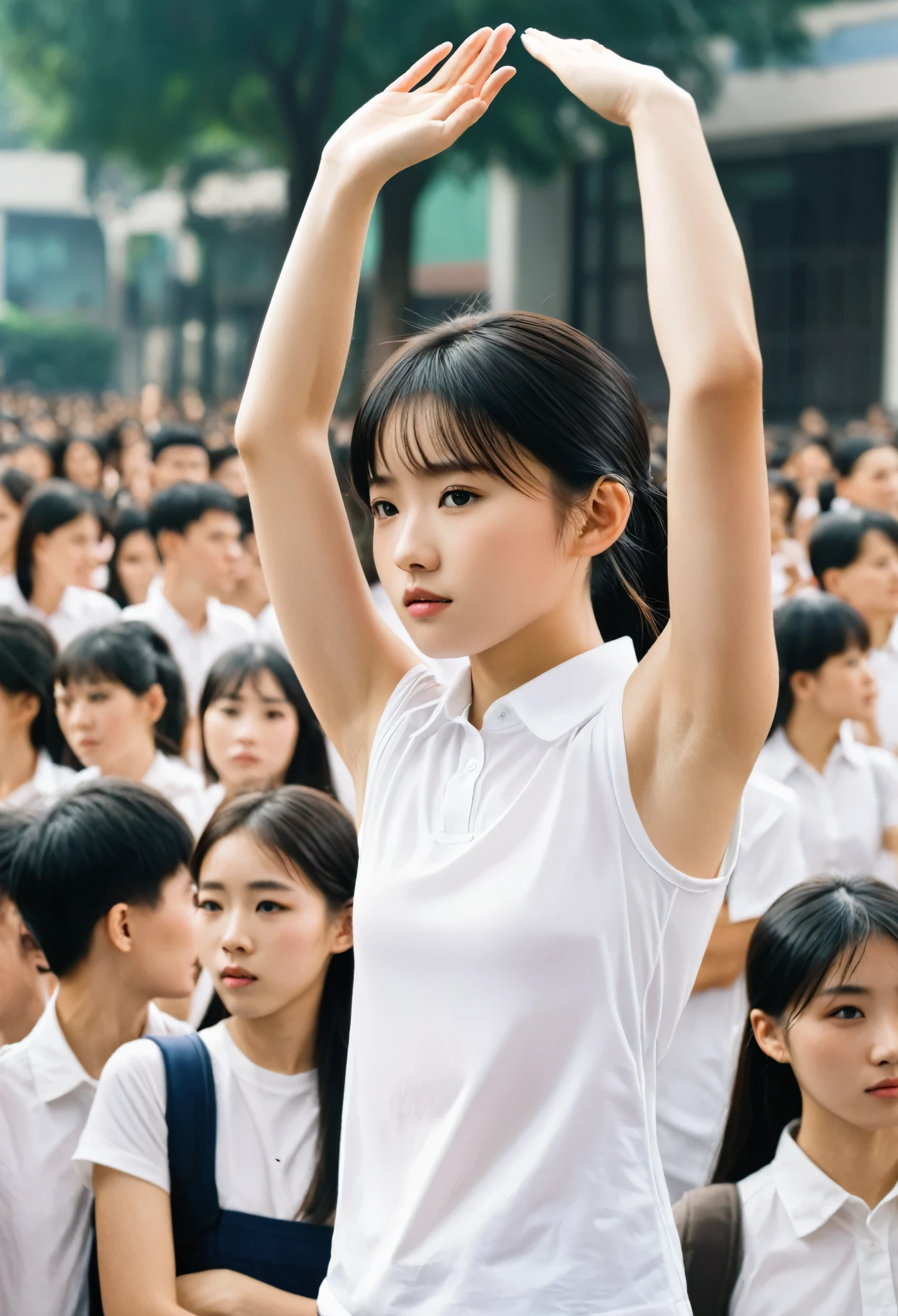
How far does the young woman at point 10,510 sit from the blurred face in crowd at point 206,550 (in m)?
0.96

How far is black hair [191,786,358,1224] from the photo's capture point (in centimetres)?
192

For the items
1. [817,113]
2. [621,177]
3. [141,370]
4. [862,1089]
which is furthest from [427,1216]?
→ [141,370]

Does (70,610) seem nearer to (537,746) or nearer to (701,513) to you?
(537,746)

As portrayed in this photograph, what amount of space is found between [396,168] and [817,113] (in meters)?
18.0

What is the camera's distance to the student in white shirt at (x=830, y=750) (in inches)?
127

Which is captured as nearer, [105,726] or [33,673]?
[105,726]

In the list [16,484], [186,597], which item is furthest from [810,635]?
[16,484]

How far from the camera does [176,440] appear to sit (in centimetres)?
676

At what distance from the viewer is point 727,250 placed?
1115mm

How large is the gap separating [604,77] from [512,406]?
25 centimetres

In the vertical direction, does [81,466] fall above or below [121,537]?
above

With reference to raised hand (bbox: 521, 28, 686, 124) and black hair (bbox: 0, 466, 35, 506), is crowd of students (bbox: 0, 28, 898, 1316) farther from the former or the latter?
black hair (bbox: 0, 466, 35, 506)

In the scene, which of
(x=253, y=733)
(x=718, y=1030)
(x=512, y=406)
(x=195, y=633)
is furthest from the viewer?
(x=195, y=633)

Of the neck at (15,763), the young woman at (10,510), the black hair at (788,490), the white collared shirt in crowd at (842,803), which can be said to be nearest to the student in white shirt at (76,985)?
the neck at (15,763)
